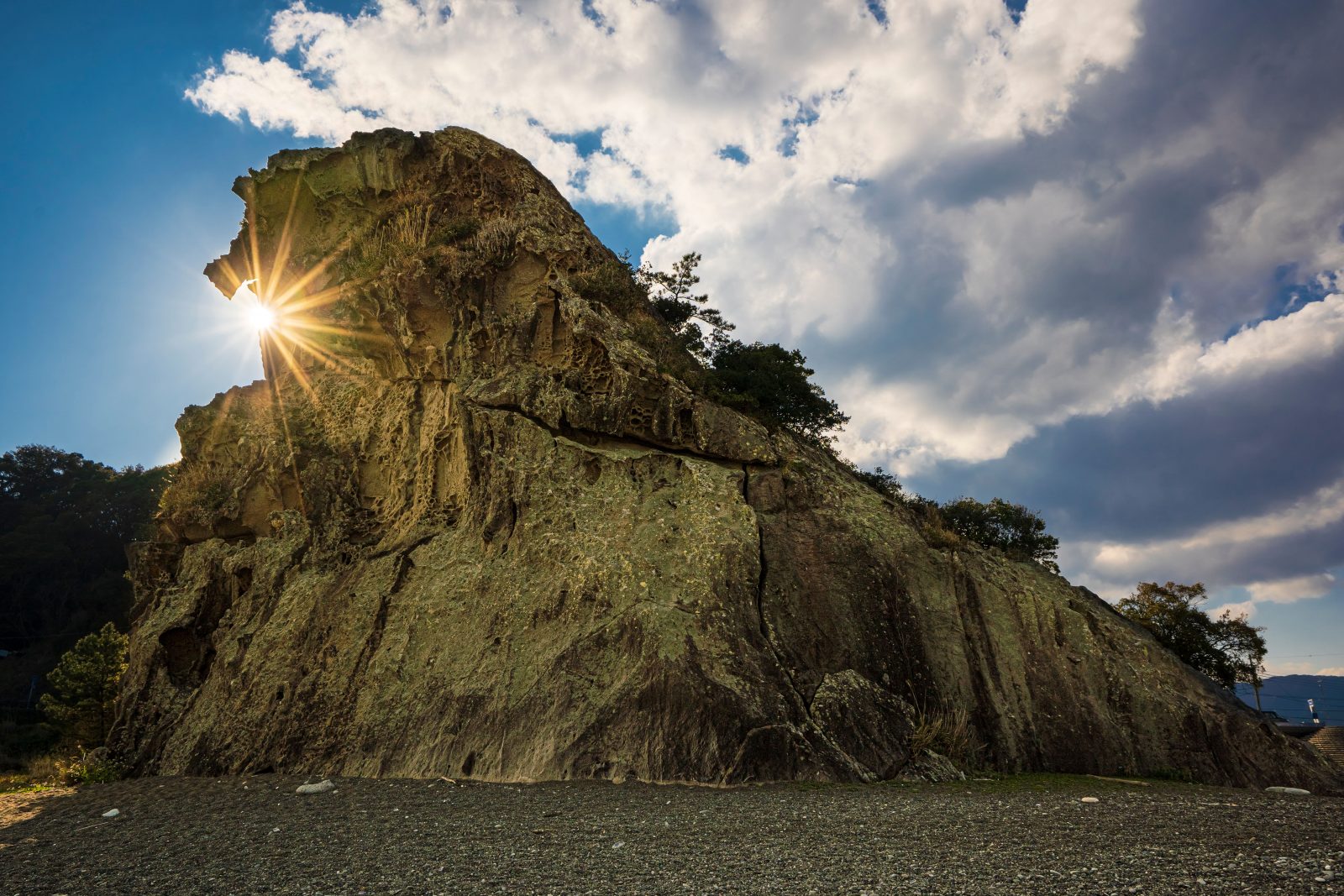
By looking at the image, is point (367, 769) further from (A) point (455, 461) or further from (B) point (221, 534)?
(B) point (221, 534)

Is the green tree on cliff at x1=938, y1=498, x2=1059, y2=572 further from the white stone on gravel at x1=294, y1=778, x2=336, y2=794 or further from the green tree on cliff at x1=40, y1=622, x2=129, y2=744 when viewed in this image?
the green tree on cliff at x1=40, y1=622, x2=129, y2=744

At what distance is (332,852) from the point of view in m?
8.75

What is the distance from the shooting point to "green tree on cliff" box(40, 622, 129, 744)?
25031 millimetres

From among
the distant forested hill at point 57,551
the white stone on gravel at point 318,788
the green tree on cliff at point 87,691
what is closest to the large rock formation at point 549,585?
the white stone on gravel at point 318,788

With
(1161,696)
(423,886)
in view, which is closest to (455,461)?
(423,886)

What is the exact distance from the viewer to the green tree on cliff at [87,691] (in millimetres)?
25031

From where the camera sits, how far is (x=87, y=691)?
2553cm

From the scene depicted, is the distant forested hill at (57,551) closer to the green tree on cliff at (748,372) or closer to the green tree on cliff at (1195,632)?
the green tree on cliff at (748,372)

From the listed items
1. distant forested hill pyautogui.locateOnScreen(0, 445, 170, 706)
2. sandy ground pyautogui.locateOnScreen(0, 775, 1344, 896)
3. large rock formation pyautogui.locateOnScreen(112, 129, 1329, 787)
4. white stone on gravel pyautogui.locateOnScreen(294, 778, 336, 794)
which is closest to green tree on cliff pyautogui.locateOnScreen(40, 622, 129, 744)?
large rock formation pyautogui.locateOnScreen(112, 129, 1329, 787)

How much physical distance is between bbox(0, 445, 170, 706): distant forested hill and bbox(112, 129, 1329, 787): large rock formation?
32687mm

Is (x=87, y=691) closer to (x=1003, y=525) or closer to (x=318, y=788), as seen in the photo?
(x=318, y=788)

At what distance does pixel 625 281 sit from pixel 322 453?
9.87 m

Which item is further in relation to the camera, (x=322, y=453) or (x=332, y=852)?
(x=322, y=453)

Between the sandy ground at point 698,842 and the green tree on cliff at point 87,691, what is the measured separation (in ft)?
48.5
